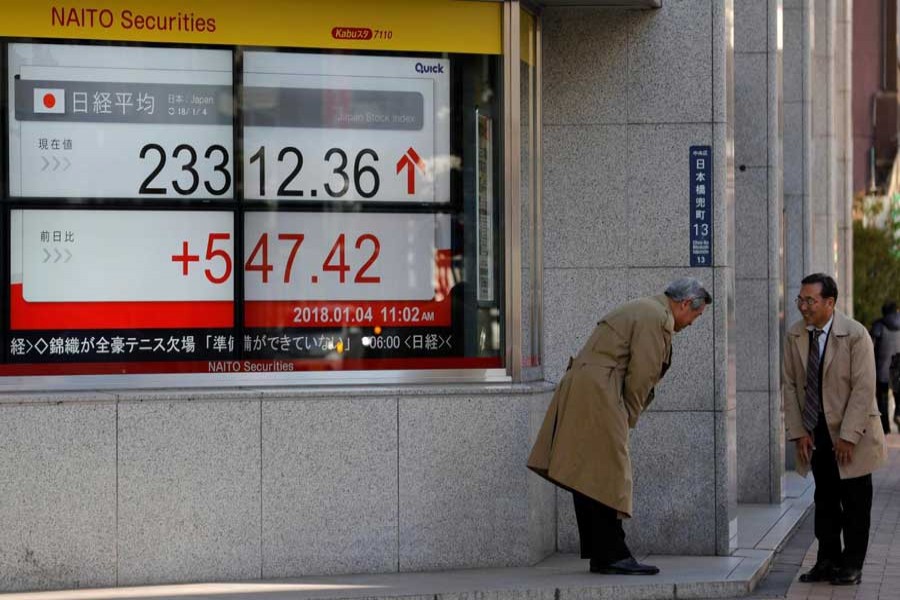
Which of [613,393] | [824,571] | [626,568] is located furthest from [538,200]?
[824,571]

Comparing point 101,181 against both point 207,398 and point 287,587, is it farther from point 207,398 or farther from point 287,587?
point 287,587

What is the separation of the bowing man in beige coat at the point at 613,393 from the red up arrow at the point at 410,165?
1569 millimetres

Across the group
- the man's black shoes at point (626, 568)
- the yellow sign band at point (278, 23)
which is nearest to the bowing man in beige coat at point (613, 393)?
the man's black shoes at point (626, 568)

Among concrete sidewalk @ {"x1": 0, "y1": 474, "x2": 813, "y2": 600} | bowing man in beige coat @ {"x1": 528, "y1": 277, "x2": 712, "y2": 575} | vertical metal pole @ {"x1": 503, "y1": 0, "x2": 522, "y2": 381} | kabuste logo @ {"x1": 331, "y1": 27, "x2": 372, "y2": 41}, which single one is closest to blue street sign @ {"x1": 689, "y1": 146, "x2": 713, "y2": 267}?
vertical metal pole @ {"x1": 503, "y1": 0, "x2": 522, "y2": 381}

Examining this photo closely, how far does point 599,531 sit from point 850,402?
166 cm

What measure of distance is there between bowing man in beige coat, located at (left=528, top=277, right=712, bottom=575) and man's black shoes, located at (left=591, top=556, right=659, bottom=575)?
0.32 meters

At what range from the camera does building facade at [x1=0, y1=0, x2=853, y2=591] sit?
31.1 ft

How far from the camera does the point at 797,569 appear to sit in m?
10.5

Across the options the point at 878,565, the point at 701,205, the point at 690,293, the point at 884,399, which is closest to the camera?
the point at 690,293

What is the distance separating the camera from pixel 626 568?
953cm

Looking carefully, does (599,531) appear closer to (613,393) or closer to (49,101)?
(613,393)

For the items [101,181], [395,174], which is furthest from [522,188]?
[101,181]

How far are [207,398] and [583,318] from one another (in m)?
2.71

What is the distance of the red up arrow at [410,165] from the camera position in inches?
398
